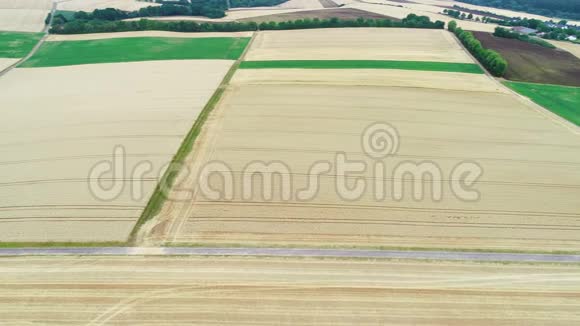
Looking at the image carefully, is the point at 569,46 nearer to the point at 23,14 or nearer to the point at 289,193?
the point at 289,193

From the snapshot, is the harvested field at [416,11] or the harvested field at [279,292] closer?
the harvested field at [279,292]

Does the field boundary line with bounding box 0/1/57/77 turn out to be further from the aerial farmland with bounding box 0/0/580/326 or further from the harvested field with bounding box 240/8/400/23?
the harvested field with bounding box 240/8/400/23

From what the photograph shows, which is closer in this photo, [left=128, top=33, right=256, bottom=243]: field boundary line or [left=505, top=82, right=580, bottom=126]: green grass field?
[left=128, top=33, right=256, bottom=243]: field boundary line

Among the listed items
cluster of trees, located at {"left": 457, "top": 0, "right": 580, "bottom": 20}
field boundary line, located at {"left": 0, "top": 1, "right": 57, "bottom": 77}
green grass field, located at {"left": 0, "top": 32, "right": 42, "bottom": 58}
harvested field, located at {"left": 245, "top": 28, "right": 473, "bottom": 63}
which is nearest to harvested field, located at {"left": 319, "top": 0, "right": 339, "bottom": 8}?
harvested field, located at {"left": 245, "top": 28, "right": 473, "bottom": 63}

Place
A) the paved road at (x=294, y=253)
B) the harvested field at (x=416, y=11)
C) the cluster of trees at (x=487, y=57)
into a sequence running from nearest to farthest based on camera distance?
the paved road at (x=294, y=253)
the cluster of trees at (x=487, y=57)
the harvested field at (x=416, y=11)

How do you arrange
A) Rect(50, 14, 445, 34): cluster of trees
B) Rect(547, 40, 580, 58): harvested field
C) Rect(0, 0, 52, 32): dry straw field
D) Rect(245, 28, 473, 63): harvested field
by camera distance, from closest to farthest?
Rect(245, 28, 473, 63): harvested field < Rect(547, 40, 580, 58): harvested field < Rect(50, 14, 445, 34): cluster of trees < Rect(0, 0, 52, 32): dry straw field

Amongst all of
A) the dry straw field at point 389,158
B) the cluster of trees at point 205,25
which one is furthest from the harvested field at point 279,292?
the cluster of trees at point 205,25

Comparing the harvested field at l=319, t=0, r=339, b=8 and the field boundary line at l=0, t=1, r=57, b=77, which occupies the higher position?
the harvested field at l=319, t=0, r=339, b=8

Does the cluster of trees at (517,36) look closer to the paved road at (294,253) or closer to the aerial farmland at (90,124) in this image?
the aerial farmland at (90,124)
